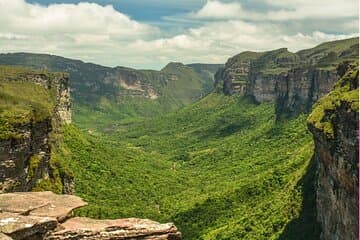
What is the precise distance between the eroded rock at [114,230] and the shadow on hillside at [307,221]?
185ft

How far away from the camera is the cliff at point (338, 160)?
55438mm

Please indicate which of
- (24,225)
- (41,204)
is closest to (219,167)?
(41,204)

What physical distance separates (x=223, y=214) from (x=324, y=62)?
260 feet

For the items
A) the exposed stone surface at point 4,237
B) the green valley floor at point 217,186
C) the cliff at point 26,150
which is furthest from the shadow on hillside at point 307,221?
the exposed stone surface at point 4,237

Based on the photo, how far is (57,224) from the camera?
23734 millimetres

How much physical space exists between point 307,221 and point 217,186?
53.9 meters

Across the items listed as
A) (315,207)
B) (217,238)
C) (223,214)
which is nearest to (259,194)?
(223,214)

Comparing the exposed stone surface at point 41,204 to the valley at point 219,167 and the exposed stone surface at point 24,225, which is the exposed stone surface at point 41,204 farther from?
the valley at point 219,167

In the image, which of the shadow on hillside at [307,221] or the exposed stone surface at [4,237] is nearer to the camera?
the exposed stone surface at [4,237]

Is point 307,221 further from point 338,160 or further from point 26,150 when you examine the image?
point 26,150

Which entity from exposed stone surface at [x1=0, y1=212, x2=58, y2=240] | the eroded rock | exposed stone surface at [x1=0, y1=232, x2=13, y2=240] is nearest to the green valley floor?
the eroded rock

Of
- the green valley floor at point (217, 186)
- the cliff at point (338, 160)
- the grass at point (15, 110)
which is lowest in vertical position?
the green valley floor at point (217, 186)

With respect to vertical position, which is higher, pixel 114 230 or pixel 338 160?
pixel 114 230

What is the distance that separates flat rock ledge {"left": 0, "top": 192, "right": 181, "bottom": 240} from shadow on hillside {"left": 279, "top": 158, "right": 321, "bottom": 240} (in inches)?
2234
